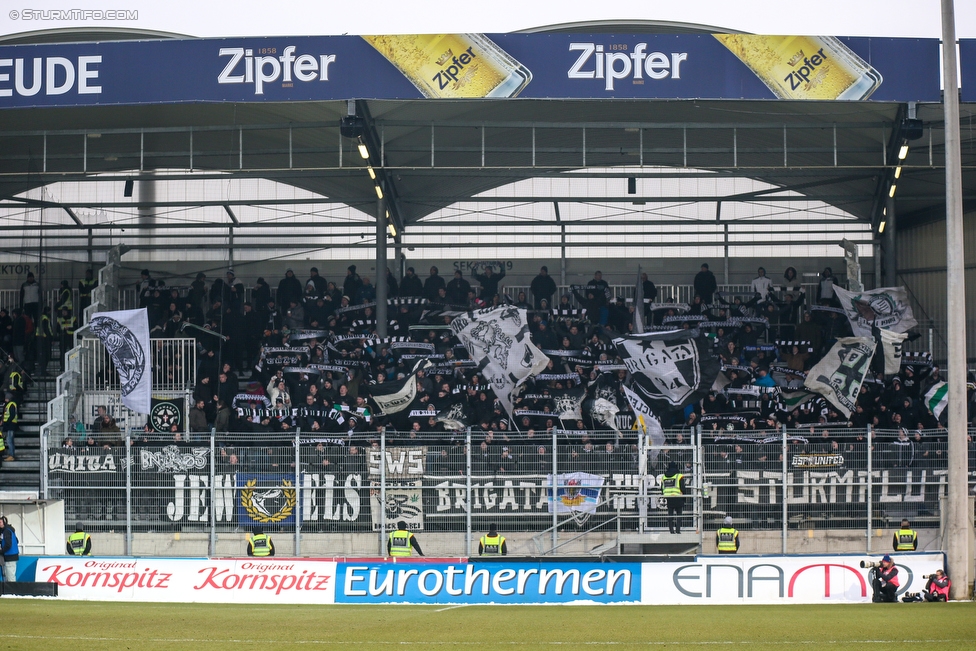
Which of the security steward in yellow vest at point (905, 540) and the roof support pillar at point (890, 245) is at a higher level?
the roof support pillar at point (890, 245)

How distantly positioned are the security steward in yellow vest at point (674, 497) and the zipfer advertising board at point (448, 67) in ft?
25.7

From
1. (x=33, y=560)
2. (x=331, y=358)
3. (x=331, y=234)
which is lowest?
(x=33, y=560)

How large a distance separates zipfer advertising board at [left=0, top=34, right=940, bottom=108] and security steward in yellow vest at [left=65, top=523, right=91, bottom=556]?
8.65 meters

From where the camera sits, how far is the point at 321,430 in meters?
23.1

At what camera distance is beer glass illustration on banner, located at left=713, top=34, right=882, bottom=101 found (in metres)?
22.5

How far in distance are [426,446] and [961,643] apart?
1038 cm

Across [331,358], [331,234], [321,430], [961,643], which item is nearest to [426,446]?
[321,430]

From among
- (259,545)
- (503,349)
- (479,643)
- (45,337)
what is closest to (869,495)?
(503,349)

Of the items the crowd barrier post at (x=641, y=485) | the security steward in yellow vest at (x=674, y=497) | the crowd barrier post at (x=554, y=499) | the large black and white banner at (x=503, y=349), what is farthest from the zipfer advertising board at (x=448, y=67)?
the security steward in yellow vest at (x=674, y=497)

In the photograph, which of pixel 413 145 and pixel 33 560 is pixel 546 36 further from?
pixel 33 560

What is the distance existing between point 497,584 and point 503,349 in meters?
7.49

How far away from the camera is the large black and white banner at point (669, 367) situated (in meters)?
23.6

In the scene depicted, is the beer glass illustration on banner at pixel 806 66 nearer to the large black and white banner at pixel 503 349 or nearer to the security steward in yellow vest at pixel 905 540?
the large black and white banner at pixel 503 349

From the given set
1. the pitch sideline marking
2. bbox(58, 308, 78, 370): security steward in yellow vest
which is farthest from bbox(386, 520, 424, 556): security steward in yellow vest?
bbox(58, 308, 78, 370): security steward in yellow vest
